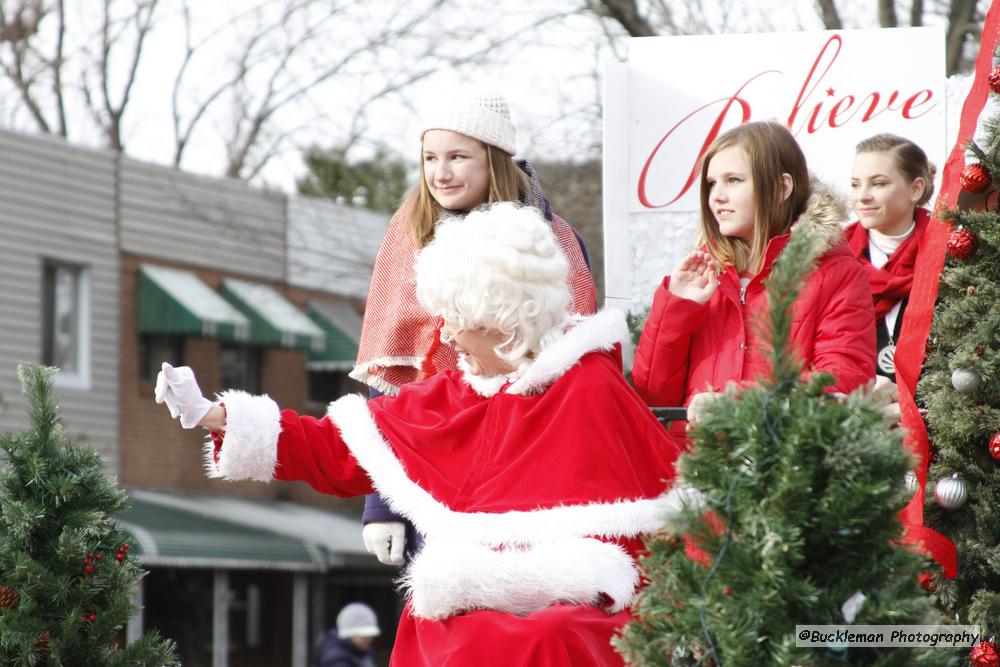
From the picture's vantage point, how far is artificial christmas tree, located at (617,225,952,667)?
2836 millimetres

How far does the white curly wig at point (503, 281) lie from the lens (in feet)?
12.9

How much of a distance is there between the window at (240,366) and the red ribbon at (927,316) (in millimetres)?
18845

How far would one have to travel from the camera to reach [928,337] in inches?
180

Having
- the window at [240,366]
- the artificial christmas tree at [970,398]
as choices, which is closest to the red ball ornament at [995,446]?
the artificial christmas tree at [970,398]

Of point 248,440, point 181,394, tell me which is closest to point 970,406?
point 248,440

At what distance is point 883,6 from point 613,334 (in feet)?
41.1

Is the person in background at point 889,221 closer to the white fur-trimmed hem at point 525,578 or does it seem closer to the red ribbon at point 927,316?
the red ribbon at point 927,316

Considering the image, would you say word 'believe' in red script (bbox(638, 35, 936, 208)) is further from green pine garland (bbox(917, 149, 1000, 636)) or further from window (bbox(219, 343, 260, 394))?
window (bbox(219, 343, 260, 394))

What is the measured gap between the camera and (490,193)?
16.3ft

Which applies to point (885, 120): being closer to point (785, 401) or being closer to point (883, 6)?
point (785, 401)

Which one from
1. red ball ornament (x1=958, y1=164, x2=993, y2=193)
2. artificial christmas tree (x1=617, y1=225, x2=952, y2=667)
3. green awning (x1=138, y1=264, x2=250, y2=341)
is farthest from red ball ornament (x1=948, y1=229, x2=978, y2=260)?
green awning (x1=138, y1=264, x2=250, y2=341)

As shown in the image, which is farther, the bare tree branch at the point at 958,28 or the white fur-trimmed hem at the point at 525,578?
the bare tree branch at the point at 958,28

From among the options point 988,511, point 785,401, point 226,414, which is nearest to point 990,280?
point 988,511

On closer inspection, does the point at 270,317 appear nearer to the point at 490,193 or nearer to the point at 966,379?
the point at 490,193
